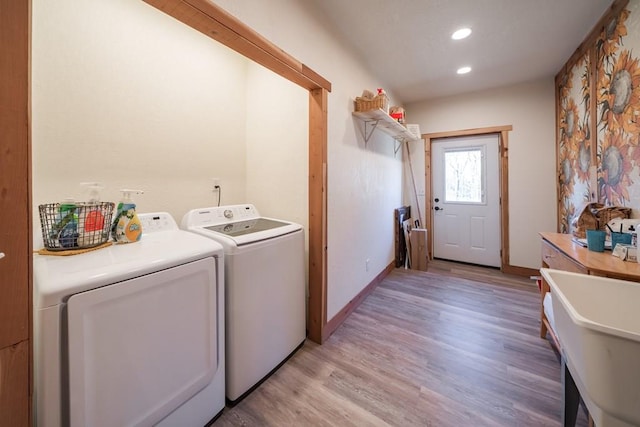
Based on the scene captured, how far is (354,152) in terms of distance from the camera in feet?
7.87

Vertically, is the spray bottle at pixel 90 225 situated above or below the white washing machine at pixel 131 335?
above

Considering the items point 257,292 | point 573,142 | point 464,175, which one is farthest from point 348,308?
point 573,142

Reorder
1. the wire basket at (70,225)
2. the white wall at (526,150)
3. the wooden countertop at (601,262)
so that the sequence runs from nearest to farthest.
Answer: the wire basket at (70,225)
the wooden countertop at (601,262)
the white wall at (526,150)

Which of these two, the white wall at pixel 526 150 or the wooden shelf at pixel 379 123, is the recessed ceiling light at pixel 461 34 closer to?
the wooden shelf at pixel 379 123

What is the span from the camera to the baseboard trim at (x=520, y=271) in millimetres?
3290

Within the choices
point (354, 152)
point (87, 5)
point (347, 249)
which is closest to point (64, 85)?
point (87, 5)

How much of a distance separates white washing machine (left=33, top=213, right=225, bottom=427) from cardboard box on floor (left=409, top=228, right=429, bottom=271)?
301 centimetres

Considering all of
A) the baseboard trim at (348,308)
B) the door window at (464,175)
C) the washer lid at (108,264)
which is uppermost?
the door window at (464,175)

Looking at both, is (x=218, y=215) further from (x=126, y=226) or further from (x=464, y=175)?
(x=464, y=175)

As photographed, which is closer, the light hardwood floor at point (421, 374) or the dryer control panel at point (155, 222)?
the light hardwood floor at point (421, 374)

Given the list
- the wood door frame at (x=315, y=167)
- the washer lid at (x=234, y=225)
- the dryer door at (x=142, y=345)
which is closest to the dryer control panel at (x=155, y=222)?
the washer lid at (x=234, y=225)

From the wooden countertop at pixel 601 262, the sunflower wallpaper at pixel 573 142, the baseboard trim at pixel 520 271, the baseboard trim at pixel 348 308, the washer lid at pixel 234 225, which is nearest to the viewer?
the wooden countertop at pixel 601 262

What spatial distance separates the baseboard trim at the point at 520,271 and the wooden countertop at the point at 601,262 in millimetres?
1972

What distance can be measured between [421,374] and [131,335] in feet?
5.45
